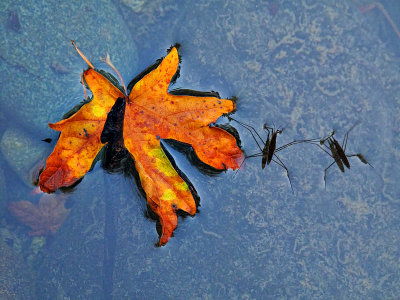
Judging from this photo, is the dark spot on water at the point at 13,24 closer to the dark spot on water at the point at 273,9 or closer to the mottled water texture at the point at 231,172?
the mottled water texture at the point at 231,172

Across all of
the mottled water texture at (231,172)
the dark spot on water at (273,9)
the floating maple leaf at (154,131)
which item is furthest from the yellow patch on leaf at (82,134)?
A: the dark spot on water at (273,9)

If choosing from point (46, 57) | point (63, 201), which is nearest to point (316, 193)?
point (63, 201)

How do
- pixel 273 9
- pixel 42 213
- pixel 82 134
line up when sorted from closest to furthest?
pixel 82 134, pixel 42 213, pixel 273 9

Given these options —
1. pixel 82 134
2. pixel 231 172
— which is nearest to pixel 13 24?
pixel 82 134

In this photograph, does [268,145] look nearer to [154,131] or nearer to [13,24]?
[154,131]

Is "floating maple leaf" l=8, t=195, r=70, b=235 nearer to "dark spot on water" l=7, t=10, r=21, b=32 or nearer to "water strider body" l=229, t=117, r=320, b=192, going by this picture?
"dark spot on water" l=7, t=10, r=21, b=32

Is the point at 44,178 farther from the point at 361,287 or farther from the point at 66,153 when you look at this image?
the point at 361,287
